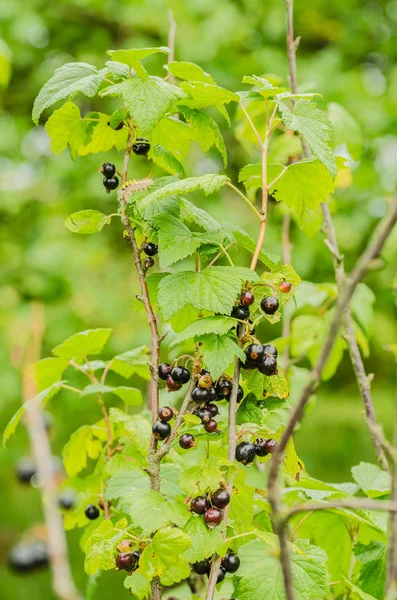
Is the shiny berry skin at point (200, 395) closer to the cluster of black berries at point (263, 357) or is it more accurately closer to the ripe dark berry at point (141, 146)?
the cluster of black berries at point (263, 357)

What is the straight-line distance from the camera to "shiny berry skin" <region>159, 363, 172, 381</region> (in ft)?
1.97

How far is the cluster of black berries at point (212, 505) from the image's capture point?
536 mm

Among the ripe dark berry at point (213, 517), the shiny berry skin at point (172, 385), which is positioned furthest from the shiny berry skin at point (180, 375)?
the ripe dark berry at point (213, 517)

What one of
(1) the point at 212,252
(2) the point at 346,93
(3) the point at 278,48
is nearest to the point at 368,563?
(1) the point at 212,252

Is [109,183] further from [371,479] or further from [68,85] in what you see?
[371,479]

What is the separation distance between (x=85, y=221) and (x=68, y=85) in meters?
0.14

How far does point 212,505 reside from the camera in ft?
1.81

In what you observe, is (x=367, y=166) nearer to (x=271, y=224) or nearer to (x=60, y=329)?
(x=271, y=224)

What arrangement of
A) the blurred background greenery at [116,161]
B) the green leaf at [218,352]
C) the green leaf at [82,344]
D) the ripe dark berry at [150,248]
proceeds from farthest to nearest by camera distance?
the blurred background greenery at [116,161]
the green leaf at [82,344]
the ripe dark berry at [150,248]
the green leaf at [218,352]

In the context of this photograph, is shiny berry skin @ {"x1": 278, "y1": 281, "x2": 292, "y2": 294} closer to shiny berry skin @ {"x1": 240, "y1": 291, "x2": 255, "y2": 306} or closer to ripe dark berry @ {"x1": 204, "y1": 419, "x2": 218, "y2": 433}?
shiny berry skin @ {"x1": 240, "y1": 291, "x2": 255, "y2": 306}

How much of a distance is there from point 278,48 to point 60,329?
1.60m

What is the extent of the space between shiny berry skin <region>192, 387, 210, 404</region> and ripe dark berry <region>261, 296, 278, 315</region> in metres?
0.09

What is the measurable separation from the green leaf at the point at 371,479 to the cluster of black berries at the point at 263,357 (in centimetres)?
26

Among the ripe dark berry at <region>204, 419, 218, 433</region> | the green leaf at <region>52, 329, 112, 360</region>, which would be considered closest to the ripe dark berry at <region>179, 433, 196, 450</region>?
the ripe dark berry at <region>204, 419, 218, 433</region>
